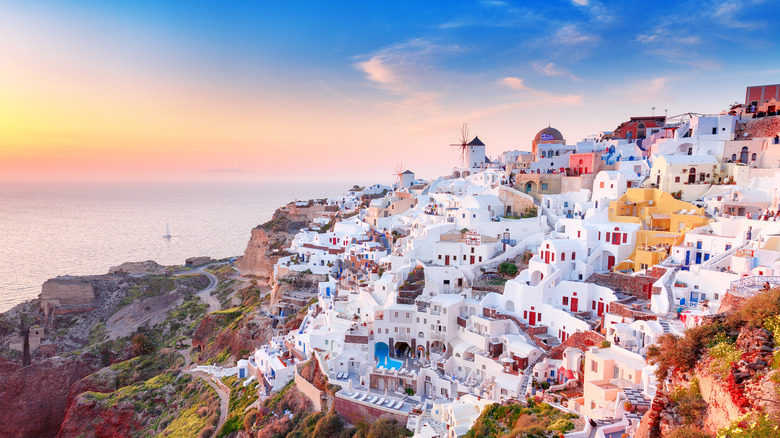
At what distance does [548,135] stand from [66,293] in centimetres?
5695

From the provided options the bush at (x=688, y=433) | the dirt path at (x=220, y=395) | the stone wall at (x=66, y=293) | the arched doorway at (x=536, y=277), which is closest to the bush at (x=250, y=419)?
the dirt path at (x=220, y=395)

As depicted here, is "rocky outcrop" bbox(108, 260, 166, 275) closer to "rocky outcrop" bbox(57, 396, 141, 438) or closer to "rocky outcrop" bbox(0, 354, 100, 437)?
"rocky outcrop" bbox(0, 354, 100, 437)

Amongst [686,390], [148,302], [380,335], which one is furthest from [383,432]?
[148,302]

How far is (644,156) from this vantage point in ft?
125

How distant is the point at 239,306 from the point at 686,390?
46.8 m

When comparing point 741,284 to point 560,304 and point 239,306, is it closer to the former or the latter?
point 560,304

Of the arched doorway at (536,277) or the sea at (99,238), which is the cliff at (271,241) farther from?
the arched doorway at (536,277)

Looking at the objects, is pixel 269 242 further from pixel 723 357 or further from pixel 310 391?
pixel 723 357

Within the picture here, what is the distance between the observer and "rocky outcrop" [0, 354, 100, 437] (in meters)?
41.0

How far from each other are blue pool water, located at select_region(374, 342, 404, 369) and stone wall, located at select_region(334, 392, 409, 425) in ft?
9.95

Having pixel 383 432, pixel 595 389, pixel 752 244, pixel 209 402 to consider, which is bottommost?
pixel 209 402

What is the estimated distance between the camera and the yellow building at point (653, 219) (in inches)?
1019

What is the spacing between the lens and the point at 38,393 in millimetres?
42781

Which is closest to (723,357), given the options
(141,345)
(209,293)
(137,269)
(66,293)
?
(141,345)
